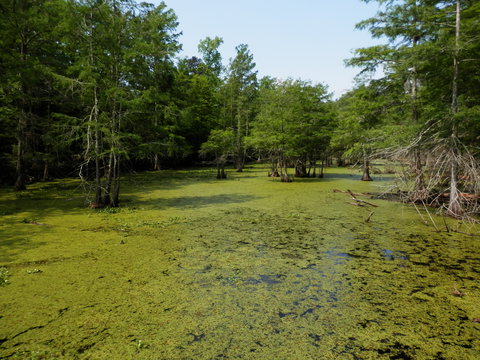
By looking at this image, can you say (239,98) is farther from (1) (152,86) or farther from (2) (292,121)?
A: (1) (152,86)

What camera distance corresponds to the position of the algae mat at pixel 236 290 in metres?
2.85

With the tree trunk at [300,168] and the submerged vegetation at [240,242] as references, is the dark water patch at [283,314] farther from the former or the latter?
the tree trunk at [300,168]

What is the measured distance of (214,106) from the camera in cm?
3105

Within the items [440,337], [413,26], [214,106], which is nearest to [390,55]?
[413,26]

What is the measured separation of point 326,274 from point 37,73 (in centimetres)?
1242

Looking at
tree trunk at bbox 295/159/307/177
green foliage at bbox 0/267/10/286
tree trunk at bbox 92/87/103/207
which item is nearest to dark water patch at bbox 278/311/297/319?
green foliage at bbox 0/267/10/286

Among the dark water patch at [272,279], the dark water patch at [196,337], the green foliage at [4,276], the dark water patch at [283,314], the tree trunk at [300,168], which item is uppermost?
the tree trunk at [300,168]

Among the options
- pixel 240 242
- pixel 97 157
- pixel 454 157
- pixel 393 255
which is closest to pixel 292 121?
pixel 454 157

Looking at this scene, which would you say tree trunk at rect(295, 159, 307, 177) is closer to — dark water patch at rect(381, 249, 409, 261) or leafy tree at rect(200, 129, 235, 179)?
leafy tree at rect(200, 129, 235, 179)

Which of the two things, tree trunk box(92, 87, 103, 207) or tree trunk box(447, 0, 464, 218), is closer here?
tree trunk box(447, 0, 464, 218)

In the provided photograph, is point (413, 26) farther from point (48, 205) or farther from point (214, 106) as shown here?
point (214, 106)

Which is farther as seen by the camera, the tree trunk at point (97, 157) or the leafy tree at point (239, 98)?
the leafy tree at point (239, 98)

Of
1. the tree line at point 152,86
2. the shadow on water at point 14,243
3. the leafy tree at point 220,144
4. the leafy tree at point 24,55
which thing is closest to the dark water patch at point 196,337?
the shadow on water at point 14,243

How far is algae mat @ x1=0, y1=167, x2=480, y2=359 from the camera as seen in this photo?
9.36 feet
